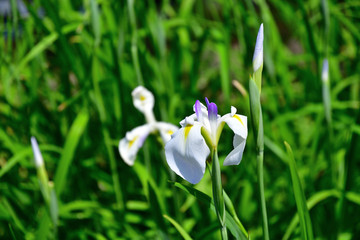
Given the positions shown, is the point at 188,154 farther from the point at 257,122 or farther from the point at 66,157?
the point at 66,157

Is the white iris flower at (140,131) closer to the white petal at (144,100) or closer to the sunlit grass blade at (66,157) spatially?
the white petal at (144,100)

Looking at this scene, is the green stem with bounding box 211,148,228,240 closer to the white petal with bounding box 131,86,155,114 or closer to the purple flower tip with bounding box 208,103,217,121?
the purple flower tip with bounding box 208,103,217,121

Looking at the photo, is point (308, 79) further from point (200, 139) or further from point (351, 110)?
point (200, 139)

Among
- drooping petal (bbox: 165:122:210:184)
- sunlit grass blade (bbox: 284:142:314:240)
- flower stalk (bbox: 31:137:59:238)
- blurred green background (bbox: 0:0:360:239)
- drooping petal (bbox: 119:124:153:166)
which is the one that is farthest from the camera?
blurred green background (bbox: 0:0:360:239)

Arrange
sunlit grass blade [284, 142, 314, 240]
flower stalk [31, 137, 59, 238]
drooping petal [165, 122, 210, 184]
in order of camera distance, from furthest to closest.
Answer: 1. flower stalk [31, 137, 59, 238]
2. sunlit grass blade [284, 142, 314, 240]
3. drooping petal [165, 122, 210, 184]

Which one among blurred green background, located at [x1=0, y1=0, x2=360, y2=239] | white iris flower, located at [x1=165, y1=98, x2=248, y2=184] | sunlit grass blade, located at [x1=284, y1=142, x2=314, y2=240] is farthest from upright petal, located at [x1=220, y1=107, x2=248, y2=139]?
blurred green background, located at [x1=0, y1=0, x2=360, y2=239]

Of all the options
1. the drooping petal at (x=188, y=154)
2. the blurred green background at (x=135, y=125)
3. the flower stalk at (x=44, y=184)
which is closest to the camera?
the drooping petal at (x=188, y=154)

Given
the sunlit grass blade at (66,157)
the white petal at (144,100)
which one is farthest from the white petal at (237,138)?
the sunlit grass blade at (66,157)
